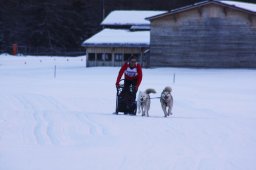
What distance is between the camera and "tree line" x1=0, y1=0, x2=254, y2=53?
7844cm

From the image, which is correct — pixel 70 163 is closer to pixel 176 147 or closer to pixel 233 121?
pixel 176 147

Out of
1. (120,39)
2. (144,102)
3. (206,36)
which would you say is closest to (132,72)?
(144,102)

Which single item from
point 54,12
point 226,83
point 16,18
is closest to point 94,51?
point 226,83

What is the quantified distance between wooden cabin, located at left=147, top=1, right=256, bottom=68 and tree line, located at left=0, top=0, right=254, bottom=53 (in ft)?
102

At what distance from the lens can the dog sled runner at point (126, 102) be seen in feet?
51.7

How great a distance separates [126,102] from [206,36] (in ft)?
101

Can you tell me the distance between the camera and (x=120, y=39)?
167 feet

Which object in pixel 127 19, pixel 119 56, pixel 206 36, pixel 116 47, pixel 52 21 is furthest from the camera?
pixel 52 21

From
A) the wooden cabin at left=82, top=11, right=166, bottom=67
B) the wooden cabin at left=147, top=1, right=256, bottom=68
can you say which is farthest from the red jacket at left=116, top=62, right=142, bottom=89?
the wooden cabin at left=82, top=11, right=166, bottom=67

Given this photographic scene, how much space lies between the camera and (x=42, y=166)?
774 cm

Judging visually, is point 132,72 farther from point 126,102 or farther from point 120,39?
point 120,39

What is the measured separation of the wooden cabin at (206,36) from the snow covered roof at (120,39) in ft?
10.1

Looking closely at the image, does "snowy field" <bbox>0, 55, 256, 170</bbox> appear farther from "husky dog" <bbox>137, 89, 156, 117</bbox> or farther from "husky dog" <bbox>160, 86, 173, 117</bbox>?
"husky dog" <bbox>160, 86, 173, 117</bbox>

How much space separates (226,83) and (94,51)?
19.4m
